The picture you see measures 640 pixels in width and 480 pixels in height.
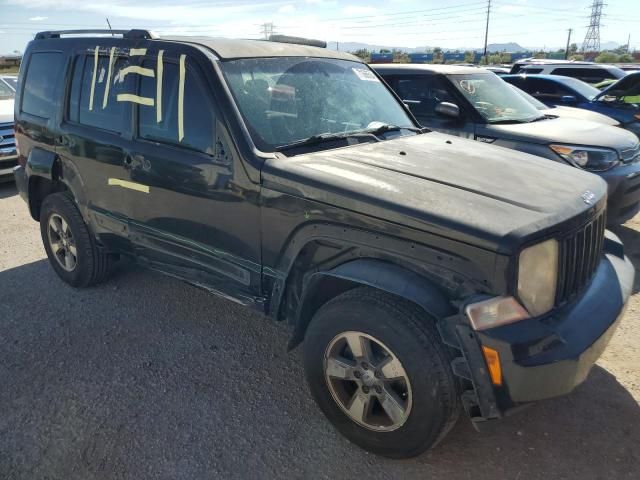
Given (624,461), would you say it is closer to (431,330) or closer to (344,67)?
(431,330)

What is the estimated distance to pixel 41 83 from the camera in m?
4.27

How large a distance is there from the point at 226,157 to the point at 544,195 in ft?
5.40

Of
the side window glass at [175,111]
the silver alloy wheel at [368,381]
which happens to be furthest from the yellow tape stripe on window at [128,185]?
the silver alloy wheel at [368,381]

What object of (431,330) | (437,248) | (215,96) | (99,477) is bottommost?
(99,477)

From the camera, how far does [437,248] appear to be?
2199 mm

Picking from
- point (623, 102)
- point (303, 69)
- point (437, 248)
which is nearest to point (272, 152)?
point (303, 69)

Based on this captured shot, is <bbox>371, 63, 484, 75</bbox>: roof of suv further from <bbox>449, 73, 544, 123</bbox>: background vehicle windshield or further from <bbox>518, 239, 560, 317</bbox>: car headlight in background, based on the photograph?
<bbox>518, 239, 560, 317</bbox>: car headlight in background

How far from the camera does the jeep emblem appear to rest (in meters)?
2.58

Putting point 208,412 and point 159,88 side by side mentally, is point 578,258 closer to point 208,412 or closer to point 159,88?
point 208,412

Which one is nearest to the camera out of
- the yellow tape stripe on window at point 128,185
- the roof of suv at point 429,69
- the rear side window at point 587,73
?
the yellow tape stripe on window at point 128,185

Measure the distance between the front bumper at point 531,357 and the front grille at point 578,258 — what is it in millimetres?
110

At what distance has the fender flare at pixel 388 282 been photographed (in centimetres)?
220

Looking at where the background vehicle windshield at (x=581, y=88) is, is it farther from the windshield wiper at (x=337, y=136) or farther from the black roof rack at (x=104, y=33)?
the black roof rack at (x=104, y=33)

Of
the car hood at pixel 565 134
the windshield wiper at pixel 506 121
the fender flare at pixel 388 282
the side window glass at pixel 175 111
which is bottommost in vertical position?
the fender flare at pixel 388 282
